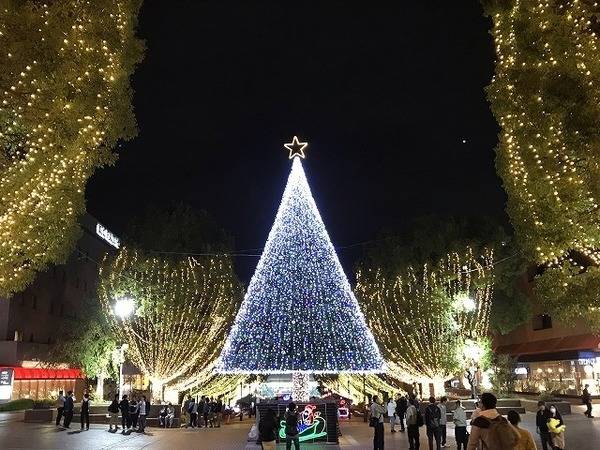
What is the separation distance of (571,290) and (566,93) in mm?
4133

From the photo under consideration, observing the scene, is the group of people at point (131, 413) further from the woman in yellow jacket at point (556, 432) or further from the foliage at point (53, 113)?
the woman in yellow jacket at point (556, 432)

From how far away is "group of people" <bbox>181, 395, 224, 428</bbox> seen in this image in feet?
81.4

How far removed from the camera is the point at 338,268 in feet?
95.4

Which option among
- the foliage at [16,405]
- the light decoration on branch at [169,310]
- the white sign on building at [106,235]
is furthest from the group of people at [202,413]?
the white sign on building at [106,235]

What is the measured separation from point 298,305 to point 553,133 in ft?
62.8

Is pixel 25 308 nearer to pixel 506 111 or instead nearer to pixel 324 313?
pixel 324 313

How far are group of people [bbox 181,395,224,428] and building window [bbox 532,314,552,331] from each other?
28.5m

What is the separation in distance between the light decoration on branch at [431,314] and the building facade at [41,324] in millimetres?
17437

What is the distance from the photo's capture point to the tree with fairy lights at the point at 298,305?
92.8 ft

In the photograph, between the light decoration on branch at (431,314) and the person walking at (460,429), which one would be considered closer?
the person walking at (460,429)

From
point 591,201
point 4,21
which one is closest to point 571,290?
point 591,201

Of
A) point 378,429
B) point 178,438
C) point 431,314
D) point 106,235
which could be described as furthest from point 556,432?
point 106,235

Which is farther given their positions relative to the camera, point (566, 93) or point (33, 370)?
point (33, 370)

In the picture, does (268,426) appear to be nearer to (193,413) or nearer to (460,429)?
(460,429)
